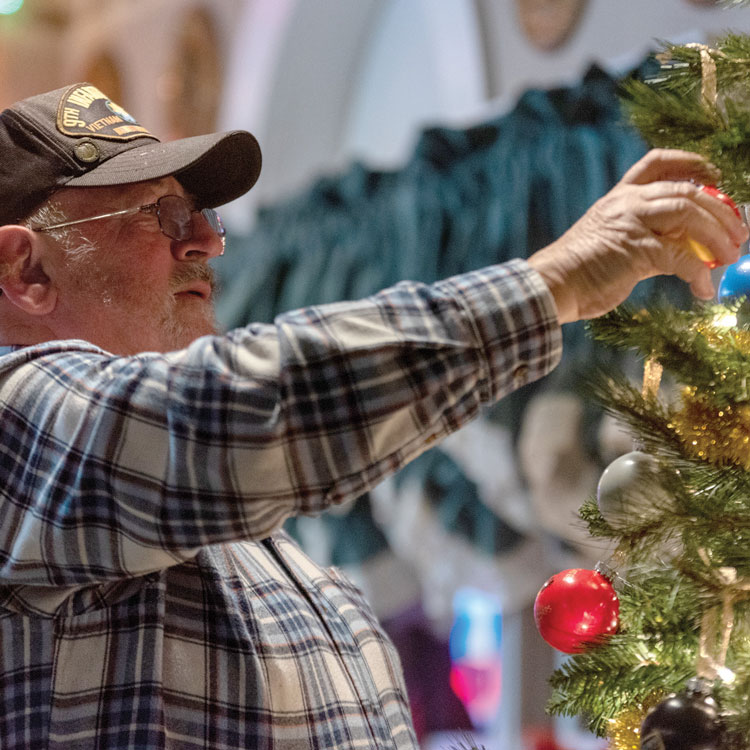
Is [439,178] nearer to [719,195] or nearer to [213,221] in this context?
[213,221]

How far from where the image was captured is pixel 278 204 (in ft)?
9.89

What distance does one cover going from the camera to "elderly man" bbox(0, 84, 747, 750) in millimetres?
639

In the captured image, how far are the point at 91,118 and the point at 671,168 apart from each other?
2.00 feet

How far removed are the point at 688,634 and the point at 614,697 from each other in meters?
0.07

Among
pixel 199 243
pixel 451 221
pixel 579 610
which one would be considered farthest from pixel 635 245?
pixel 451 221

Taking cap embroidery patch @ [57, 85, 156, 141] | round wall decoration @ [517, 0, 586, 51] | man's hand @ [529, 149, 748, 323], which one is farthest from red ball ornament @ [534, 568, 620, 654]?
round wall decoration @ [517, 0, 586, 51]

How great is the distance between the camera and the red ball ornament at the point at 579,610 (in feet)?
2.45

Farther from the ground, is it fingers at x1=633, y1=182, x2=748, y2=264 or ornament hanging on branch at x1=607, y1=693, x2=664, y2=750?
fingers at x1=633, y1=182, x2=748, y2=264

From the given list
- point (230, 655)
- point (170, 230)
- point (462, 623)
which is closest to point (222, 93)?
point (462, 623)

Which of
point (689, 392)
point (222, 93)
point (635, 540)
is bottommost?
point (635, 540)

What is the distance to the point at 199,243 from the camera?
1.04m

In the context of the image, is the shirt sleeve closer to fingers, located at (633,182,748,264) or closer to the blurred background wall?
fingers, located at (633,182,748,264)

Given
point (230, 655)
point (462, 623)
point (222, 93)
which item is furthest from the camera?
point (222, 93)

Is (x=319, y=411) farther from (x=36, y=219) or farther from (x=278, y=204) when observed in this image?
(x=278, y=204)
